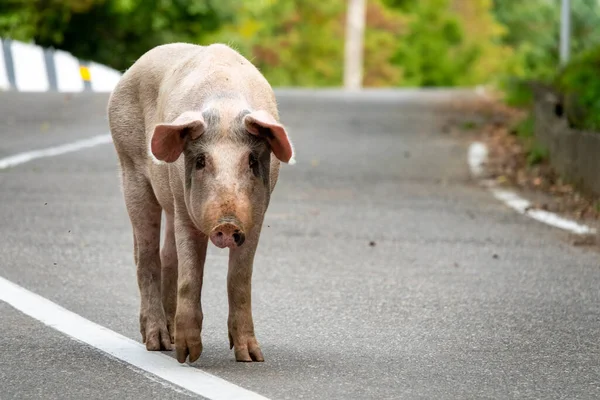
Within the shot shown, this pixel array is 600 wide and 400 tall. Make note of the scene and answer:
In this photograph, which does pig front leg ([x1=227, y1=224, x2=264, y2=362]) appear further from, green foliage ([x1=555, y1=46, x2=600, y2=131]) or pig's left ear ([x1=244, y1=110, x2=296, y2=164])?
green foliage ([x1=555, y1=46, x2=600, y2=131])

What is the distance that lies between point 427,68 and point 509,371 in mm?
73030

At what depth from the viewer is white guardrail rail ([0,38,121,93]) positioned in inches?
1099

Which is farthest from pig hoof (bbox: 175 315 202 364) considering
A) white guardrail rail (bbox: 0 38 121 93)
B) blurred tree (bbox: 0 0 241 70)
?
blurred tree (bbox: 0 0 241 70)

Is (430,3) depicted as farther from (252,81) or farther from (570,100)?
(252,81)

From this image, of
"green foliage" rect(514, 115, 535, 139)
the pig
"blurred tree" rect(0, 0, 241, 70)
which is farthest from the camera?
"blurred tree" rect(0, 0, 241, 70)

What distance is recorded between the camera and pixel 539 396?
6051 millimetres

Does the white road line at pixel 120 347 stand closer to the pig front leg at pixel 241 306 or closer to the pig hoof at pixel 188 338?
the pig hoof at pixel 188 338

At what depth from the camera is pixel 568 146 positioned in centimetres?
1428

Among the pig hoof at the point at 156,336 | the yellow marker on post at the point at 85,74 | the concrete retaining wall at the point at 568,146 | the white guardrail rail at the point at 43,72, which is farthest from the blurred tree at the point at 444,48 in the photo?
the pig hoof at the point at 156,336

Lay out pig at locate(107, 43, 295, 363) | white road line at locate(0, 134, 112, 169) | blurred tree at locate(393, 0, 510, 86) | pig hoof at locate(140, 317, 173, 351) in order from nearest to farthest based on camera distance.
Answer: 1. pig at locate(107, 43, 295, 363)
2. pig hoof at locate(140, 317, 173, 351)
3. white road line at locate(0, 134, 112, 169)
4. blurred tree at locate(393, 0, 510, 86)

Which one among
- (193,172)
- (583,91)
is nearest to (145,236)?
(193,172)

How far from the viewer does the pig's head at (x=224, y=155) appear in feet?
19.8

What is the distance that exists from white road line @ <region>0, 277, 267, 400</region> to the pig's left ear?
0.98 m

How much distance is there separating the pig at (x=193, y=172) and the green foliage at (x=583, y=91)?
7.85 m
